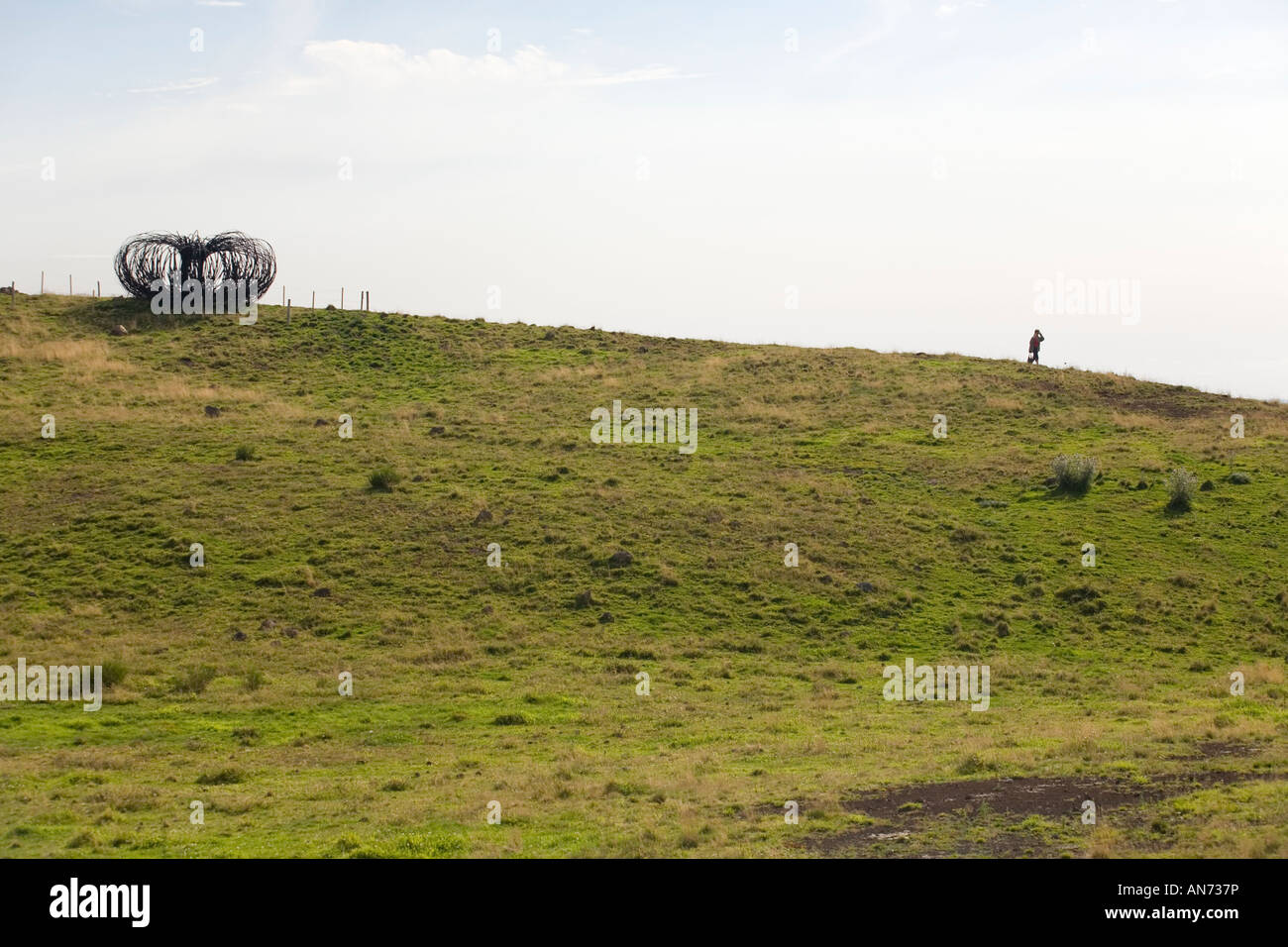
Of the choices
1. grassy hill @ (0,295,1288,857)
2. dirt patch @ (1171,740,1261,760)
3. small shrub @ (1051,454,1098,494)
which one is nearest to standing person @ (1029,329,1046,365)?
grassy hill @ (0,295,1288,857)

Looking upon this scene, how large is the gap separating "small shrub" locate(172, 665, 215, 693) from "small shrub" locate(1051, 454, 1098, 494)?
29.2 meters

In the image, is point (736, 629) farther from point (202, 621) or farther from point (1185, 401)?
point (1185, 401)

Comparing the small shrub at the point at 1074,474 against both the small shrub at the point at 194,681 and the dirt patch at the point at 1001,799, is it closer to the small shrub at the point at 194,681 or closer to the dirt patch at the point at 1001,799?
the dirt patch at the point at 1001,799

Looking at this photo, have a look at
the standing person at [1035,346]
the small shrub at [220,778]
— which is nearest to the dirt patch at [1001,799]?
the small shrub at [220,778]

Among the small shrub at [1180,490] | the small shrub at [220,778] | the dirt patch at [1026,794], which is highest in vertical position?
the small shrub at [1180,490]

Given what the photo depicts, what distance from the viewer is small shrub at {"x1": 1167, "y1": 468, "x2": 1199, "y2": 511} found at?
41406 millimetres

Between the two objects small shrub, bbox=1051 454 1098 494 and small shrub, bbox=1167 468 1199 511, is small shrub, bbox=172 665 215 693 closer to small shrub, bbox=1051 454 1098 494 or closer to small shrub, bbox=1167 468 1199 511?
small shrub, bbox=1051 454 1098 494

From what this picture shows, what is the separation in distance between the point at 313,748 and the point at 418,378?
38.9 meters

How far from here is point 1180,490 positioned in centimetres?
4144

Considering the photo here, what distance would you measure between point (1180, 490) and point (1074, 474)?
11.6ft

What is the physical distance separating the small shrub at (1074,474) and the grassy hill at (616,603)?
973mm

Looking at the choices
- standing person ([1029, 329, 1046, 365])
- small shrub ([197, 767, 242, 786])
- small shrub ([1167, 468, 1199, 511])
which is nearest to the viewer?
small shrub ([197, 767, 242, 786])

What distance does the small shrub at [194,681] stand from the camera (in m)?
27.8

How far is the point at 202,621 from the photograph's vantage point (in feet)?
109
